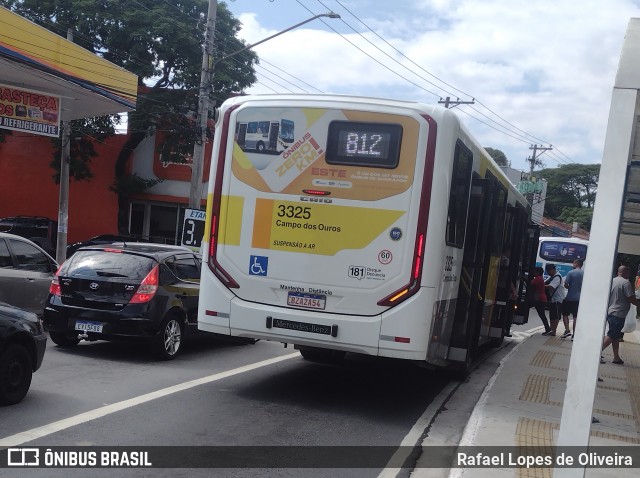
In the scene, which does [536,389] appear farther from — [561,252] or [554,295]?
[561,252]

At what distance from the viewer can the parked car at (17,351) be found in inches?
251

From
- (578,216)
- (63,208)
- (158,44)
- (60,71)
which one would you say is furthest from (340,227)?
(578,216)

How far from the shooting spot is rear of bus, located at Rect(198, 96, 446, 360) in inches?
276

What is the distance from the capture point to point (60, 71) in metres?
16.4

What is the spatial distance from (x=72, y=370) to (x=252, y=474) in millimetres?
4117

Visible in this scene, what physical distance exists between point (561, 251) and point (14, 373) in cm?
2706

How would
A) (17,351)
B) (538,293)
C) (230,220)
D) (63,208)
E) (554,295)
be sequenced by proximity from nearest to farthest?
1. (17,351)
2. (230,220)
3. (538,293)
4. (554,295)
5. (63,208)

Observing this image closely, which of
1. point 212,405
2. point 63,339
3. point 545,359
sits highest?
point 212,405

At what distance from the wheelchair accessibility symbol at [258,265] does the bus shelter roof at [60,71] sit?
380 inches

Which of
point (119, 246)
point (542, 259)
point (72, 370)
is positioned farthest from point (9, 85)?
point (542, 259)

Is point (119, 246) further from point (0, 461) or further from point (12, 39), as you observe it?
point (12, 39)

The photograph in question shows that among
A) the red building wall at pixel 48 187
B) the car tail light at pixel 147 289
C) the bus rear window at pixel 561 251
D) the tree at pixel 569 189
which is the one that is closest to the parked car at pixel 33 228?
the red building wall at pixel 48 187

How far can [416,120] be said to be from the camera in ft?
23.1

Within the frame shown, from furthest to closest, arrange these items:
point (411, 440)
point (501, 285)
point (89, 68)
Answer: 1. point (89, 68)
2. point (501, 285)
3. point (411, 440)
